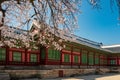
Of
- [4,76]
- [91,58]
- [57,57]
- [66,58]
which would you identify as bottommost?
[4,76]

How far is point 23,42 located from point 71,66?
11.2 metres

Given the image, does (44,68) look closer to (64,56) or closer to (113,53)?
(64,56)

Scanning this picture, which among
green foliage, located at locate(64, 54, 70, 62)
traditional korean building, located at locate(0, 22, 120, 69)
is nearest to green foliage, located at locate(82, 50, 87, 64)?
traditional korean building, located at locate(0, 22, 120, 69)

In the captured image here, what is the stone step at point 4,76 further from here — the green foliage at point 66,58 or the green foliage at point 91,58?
the green foliage at point 91,58

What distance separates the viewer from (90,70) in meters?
34.4

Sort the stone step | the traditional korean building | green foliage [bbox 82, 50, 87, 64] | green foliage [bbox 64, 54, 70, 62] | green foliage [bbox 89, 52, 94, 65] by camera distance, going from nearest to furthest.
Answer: the stone step < the traditional korean building < green foliage [bbox 64, 54, 70, 62] < green foliage [bbox 82, 50, 87, 64] < green foliage [bbox 89, 52, 94, 65]

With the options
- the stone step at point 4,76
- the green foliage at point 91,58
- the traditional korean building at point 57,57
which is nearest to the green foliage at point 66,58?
the traditional korean building at point 57,57

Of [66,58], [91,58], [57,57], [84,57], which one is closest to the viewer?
[57,57]

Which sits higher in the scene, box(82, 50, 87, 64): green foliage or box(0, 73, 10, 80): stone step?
box(82, 50, 87, 64): green foliage

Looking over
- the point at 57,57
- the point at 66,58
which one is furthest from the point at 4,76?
the point at 66,58

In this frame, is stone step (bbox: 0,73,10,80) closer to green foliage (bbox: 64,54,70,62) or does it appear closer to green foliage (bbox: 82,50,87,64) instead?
green foliage (bbox: 64,54,70,62)

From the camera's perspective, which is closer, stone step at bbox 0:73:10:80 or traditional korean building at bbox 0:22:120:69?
stone step at bbox 0:73:10:80

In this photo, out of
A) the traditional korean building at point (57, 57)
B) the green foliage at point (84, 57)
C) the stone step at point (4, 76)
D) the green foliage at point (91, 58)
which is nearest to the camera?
the stone step at point (4, 76)

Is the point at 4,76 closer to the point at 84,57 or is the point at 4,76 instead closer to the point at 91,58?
the point at 84,57
